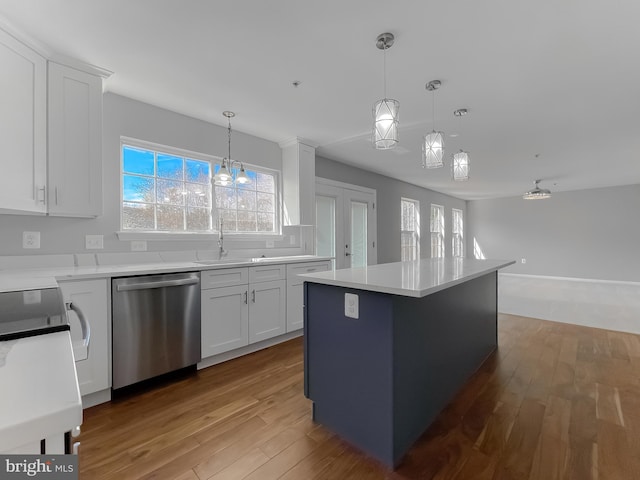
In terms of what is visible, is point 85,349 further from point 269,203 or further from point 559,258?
point 559,258

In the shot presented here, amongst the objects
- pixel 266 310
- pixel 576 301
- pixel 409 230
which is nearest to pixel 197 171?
pixel 266 310

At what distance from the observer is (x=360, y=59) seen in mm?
2125

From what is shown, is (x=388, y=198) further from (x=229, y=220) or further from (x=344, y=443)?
(x=344, y=443)

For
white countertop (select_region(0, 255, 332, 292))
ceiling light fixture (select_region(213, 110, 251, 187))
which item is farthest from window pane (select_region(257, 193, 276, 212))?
white countertop (select_region(0, 255, 332, 292))

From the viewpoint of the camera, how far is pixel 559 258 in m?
7.86

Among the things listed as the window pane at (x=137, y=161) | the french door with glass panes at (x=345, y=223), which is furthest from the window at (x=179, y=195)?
the french door with glass panes at (x=345, y=223)

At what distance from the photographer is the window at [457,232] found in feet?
29.3

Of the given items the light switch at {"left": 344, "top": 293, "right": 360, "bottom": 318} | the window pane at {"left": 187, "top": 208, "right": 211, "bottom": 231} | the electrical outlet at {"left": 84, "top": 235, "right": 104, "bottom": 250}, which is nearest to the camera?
the light switch at {"left": 344, "top": 293, "right": 360, "bottom": 318}

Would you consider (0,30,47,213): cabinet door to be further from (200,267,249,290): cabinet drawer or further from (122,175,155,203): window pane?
(200,267,249,290): cabinet drawer

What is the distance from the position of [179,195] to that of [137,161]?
475 mm

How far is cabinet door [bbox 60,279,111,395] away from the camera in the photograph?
6.29ft

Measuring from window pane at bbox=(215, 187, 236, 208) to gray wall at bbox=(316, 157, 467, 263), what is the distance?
59.0 inches

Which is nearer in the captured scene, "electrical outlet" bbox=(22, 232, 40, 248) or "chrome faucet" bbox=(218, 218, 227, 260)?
"electrical outlet" bbox=(22, 232, 40, 248)

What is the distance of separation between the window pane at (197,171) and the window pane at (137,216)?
53 centimetres
